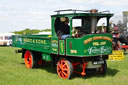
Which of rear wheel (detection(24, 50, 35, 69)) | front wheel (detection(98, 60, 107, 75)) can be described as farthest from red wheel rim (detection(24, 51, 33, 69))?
front wheel (detection(98, 60, 107, 75))

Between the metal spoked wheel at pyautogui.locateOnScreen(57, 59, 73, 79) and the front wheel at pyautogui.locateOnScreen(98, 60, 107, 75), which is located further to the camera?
the front wheel at pyautogui.locateOnScreen(98, 60, 107, 75)

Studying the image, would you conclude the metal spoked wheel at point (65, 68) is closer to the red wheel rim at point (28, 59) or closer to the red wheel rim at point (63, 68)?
the red wheel rim at point (63, 68)

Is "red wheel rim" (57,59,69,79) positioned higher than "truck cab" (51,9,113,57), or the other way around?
"truck cab" (51,9,113,57)

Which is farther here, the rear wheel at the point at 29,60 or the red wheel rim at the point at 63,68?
the rear wheel at the point at 29,60

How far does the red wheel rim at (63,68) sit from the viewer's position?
8.67 m

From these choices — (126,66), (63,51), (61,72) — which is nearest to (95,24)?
(63,51)

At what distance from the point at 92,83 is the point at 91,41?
146cm

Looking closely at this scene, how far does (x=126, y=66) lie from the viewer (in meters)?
11.3

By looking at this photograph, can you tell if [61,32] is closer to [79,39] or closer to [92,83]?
[79,39]

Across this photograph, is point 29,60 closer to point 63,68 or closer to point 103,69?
point 63,68

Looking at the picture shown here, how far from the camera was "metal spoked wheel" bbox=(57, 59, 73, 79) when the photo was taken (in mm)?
8453

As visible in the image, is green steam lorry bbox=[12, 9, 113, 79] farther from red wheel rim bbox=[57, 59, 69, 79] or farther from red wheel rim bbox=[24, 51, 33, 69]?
red wheel rim bbox=[24, 51, 33, 69]

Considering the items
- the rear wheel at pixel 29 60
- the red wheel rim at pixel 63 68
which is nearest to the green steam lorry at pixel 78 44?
the red wheel rim at pixel 63 68

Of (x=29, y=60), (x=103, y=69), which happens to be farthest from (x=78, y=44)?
(x=29, y=60)
